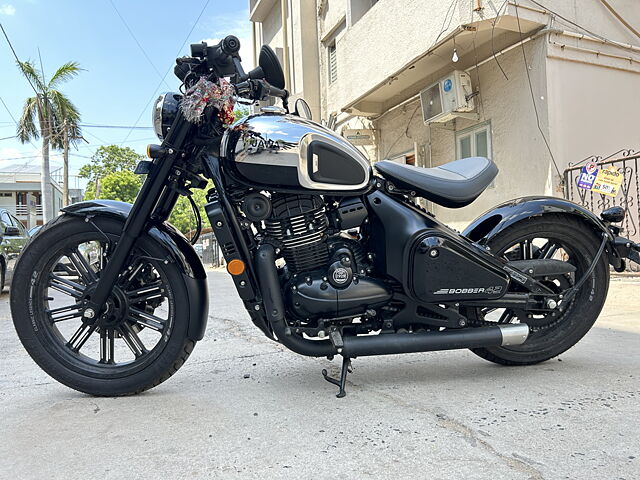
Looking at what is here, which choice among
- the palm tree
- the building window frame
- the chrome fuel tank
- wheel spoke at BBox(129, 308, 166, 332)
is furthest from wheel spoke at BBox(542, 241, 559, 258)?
the palm tree

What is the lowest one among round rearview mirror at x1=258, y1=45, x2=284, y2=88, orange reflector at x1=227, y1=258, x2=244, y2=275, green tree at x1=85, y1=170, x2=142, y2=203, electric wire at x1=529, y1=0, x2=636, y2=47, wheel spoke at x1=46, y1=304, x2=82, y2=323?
wheel spoke at x1=46, y1=304, x2=82, y2=323

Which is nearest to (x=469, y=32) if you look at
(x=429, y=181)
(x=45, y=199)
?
(x=429, y=181)

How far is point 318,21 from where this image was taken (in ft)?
41.9

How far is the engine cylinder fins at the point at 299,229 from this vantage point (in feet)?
8.27

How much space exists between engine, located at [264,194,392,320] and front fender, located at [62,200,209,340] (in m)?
0.43

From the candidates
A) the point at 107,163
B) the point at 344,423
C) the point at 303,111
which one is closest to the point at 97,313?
the point at 344,423

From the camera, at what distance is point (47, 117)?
2214 centimetres

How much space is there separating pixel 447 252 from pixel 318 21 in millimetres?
11517

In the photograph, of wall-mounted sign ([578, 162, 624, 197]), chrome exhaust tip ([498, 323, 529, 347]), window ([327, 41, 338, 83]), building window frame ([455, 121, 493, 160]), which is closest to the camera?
chrome exhaust tip ([498, 323, 529, 347])

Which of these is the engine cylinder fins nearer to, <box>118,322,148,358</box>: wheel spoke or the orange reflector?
the orange reflector

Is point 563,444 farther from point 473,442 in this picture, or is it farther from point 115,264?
point 115,264

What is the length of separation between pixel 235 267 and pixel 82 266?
84 centimetres

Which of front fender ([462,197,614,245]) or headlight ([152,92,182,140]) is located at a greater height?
headlight ([152,92,182,140])

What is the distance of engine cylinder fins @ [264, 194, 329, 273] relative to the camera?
2.52 m
